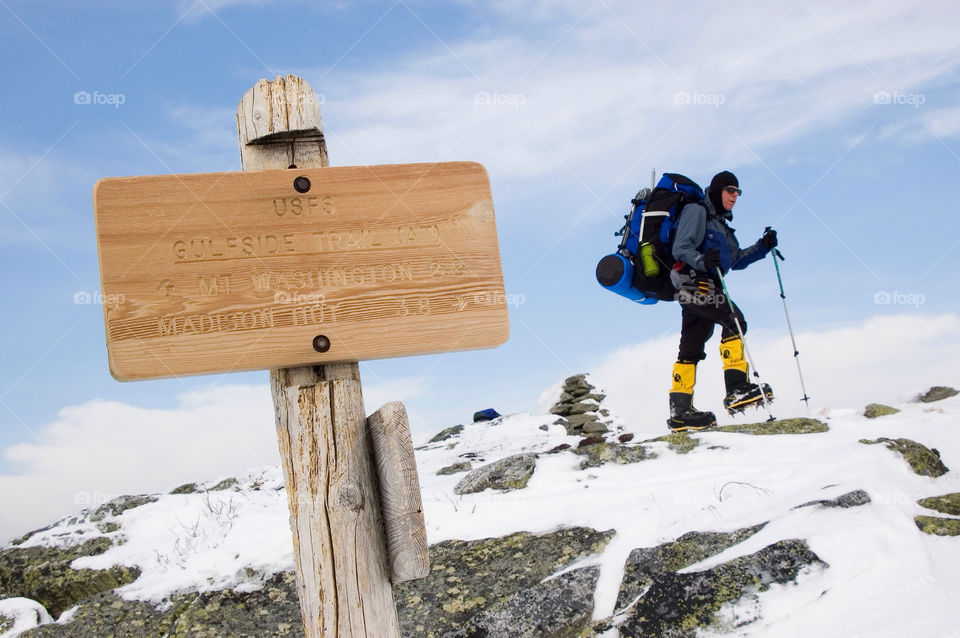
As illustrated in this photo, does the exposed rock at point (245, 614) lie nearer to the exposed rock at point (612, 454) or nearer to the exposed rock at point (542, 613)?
the exposed rock at point (542, 613)

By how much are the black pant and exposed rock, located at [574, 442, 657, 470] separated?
8.14 feet

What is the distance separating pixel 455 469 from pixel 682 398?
3200mm

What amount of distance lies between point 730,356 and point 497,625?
224 inches

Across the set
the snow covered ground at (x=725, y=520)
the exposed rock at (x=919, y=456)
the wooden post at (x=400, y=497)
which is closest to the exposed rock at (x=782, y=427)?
the snow covered ground at (x=725, y=520)

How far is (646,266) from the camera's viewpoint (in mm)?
8953

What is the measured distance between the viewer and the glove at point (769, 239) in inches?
379

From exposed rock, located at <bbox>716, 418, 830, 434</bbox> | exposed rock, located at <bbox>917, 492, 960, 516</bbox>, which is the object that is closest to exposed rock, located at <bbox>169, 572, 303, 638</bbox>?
exposed rock, located at <bbox>917, 492, 960, 516</bbox>

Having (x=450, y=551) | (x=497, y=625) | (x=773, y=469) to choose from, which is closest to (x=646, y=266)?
(x=773, y=469)

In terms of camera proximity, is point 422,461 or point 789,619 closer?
point 789,619

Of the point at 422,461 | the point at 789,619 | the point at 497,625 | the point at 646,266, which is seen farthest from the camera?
the point at 422,461

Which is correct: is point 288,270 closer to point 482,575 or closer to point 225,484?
point 482,575

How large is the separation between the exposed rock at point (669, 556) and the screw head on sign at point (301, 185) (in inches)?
128

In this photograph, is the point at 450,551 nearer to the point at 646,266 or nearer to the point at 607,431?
the point at 646,266

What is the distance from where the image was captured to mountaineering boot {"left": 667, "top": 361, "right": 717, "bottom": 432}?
926 centimetres
